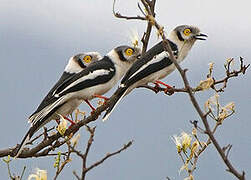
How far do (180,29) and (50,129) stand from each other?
2.05m

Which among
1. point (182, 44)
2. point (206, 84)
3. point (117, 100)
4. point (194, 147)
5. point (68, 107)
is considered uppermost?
point (68, 107)

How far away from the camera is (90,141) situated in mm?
2562

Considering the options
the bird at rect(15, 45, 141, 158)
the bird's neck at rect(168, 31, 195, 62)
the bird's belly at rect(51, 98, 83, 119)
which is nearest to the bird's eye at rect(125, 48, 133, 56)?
the bird at rect(15, 45, 141, 158)

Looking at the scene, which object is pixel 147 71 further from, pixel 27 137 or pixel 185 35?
pixel 27 137

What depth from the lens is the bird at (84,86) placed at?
523cm

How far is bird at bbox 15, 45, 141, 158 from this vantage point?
17.1 ft

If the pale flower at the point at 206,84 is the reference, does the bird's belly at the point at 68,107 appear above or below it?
above

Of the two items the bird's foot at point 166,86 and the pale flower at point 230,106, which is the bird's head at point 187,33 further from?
the pale flower at point 230,106

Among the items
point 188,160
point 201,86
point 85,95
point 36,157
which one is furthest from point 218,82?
point 36,157

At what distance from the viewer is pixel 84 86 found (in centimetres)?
537

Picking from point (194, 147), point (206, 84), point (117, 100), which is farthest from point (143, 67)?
point (194, 147)

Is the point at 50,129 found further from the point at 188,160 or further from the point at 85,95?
the point at 188,160

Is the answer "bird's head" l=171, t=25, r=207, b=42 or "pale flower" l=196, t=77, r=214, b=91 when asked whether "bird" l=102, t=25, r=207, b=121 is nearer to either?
"bird's head" l=171, t=25, r=207, b=42

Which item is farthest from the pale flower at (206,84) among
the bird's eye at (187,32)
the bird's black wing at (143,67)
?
the bird's eye at (187,32)
